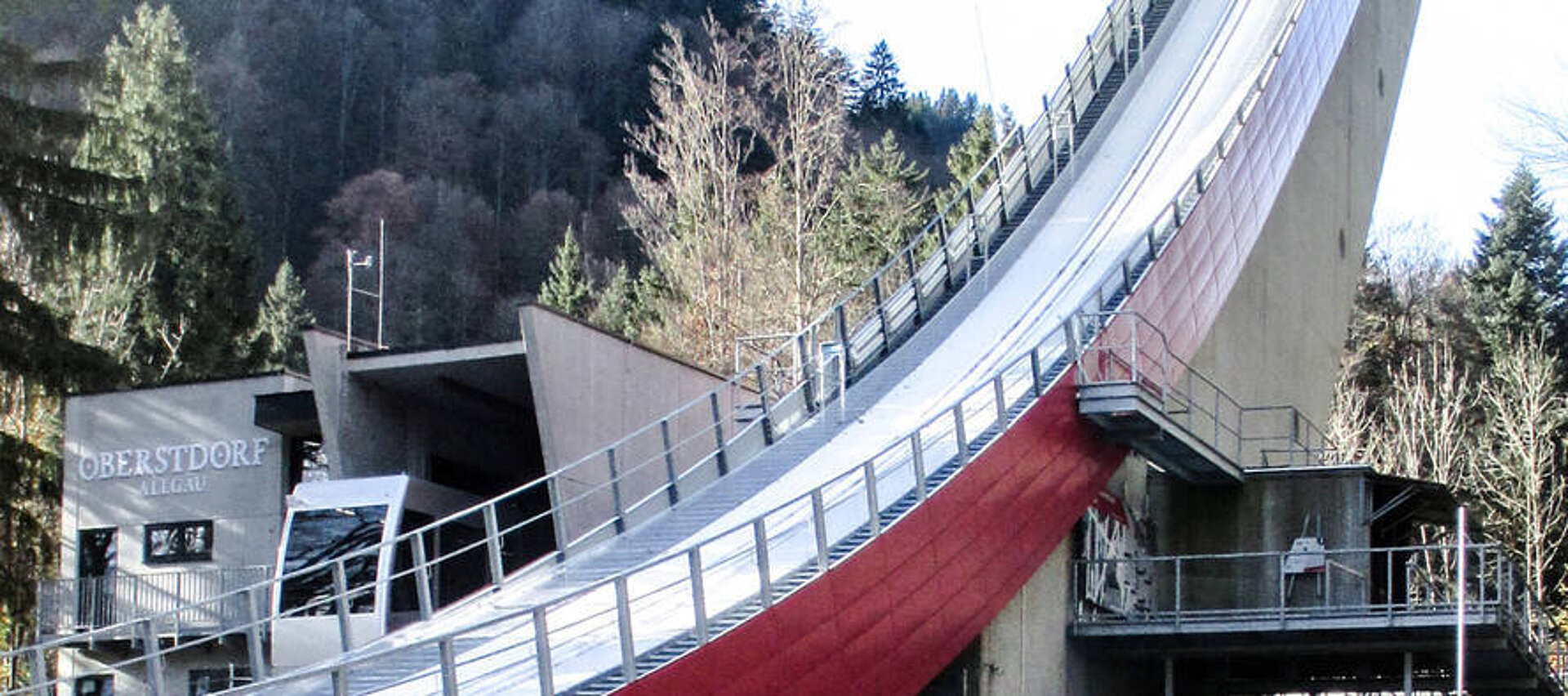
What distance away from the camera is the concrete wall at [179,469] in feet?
90.6

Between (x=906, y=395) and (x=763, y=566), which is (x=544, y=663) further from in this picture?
(x=906, y=395)

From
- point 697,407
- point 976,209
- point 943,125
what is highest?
point 943,125

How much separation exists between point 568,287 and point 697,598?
166ft

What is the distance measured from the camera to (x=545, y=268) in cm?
8106

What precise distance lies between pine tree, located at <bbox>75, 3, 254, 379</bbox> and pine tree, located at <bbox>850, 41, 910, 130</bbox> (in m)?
28.0

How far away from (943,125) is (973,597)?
7543cm

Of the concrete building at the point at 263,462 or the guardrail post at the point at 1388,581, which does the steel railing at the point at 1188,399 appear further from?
the concrete building at the point at 263,462

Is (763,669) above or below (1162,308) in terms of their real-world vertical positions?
below

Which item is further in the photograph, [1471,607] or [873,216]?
[873,216]

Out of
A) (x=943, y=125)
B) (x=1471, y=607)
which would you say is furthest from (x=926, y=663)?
(x=943, y=125)

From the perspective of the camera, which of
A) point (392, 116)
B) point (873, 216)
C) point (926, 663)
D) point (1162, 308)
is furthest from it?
point (392, 116)

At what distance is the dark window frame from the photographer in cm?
2795

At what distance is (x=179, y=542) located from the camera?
92.1 ft

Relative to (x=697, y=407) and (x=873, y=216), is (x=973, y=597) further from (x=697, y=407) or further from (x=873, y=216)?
(x=873, y=216)
